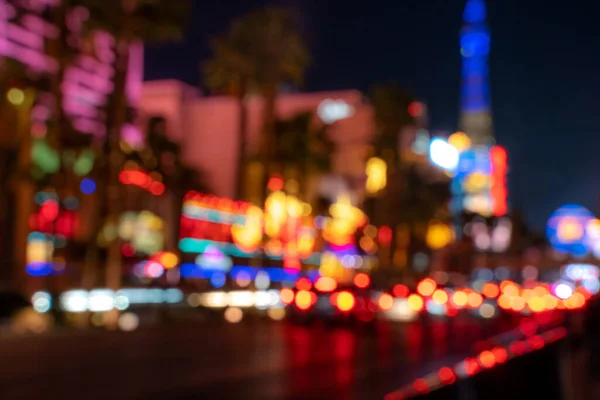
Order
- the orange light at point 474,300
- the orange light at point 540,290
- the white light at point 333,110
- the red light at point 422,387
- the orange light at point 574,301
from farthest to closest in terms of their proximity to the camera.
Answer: the white light at point 333,110
the orange light at point 540,290
the orange light at point 574,301
the orange light at point 474,300
the red light at point 422,387

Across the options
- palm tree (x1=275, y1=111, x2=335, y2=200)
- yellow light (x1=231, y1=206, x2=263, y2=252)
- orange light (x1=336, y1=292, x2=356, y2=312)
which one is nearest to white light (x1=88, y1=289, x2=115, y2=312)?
orange light (x1=336, y1=292, x2=356, y2=312)

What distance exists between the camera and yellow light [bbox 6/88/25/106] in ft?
92.5

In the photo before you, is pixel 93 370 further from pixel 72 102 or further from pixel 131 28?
pixel 72 102

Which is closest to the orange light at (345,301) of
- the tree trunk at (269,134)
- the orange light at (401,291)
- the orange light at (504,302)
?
the orange light at (401,291)

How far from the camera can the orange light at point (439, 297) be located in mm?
26094

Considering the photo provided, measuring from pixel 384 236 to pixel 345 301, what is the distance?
47379 millimetres

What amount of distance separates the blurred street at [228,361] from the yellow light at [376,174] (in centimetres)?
3738

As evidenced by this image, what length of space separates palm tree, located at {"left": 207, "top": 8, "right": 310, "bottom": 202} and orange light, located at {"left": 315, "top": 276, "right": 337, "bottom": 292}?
→ 18348 millimetres

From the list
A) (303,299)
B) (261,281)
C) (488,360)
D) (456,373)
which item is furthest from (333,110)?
(456,373)

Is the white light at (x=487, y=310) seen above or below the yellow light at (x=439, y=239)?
below

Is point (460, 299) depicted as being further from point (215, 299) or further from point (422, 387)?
point (422, 387)

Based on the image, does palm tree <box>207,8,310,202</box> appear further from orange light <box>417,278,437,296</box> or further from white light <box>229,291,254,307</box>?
orange light <box>417,278,437,296</box>

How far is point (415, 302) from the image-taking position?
83.5ft

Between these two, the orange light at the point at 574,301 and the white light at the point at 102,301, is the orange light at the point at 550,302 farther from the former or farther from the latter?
the white light at the point at 102,301
